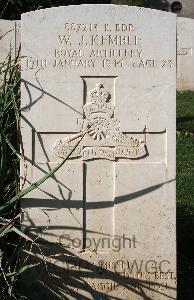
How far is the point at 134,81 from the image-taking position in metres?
3.34

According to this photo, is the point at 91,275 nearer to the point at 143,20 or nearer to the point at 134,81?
the point at 134,81

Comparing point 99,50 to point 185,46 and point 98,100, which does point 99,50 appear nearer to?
point 98,100

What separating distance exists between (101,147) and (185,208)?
76.7 inches

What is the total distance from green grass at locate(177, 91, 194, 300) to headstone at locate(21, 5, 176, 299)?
46 centimetres

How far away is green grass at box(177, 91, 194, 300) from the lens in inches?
153

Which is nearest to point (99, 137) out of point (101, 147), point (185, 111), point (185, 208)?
point (101, 147)

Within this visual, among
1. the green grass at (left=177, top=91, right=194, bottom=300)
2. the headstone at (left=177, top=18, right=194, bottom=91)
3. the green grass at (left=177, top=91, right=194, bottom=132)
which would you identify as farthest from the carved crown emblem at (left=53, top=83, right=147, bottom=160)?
the headstone at (left=177, top=18, right=194, bottom=91)

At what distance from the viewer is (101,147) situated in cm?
337

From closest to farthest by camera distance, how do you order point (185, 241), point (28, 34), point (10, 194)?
point (28, 34)
point (10, 194)
point (185, 241)

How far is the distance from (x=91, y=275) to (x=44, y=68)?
1.21 metres

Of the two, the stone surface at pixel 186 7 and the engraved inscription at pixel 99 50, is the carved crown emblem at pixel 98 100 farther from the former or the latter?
the stone surface at pixel 186 7

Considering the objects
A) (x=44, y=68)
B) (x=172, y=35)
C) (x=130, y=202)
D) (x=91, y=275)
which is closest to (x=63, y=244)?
(x=91, y=275)

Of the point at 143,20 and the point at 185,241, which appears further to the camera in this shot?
the point at 185,241
